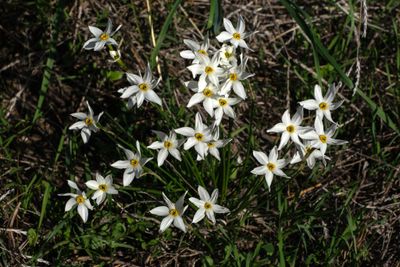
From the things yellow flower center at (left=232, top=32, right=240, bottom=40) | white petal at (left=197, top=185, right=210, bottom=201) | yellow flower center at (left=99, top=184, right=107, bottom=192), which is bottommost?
yellow flower center at (left=99, top=184, right=107, bottom=192)

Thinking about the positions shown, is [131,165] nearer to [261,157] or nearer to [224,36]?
[261,157]

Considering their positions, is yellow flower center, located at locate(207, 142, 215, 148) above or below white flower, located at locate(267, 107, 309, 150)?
below

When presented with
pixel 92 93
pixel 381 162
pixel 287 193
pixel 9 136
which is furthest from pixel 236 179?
pixel 9 136

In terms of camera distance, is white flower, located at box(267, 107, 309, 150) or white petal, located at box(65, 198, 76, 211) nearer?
white flower, located at box(267, 107, 309, 150)

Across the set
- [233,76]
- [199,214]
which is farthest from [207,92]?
[199,214]

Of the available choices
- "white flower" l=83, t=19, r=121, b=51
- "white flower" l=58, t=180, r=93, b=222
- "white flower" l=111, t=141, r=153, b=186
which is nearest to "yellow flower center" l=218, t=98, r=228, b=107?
"white flower" l=111, t=141, r=153, b=186

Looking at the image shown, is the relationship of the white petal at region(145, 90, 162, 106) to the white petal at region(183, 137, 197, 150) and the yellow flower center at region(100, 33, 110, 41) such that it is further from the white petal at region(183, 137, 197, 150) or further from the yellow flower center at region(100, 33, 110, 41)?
the yellow flower center at region(100, 33, 110, 41)

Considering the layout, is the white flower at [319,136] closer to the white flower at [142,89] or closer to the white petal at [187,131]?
the white petal at [187,131]

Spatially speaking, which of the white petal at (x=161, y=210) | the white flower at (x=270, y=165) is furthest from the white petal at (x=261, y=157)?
the white petal at (x=161, y=210)
